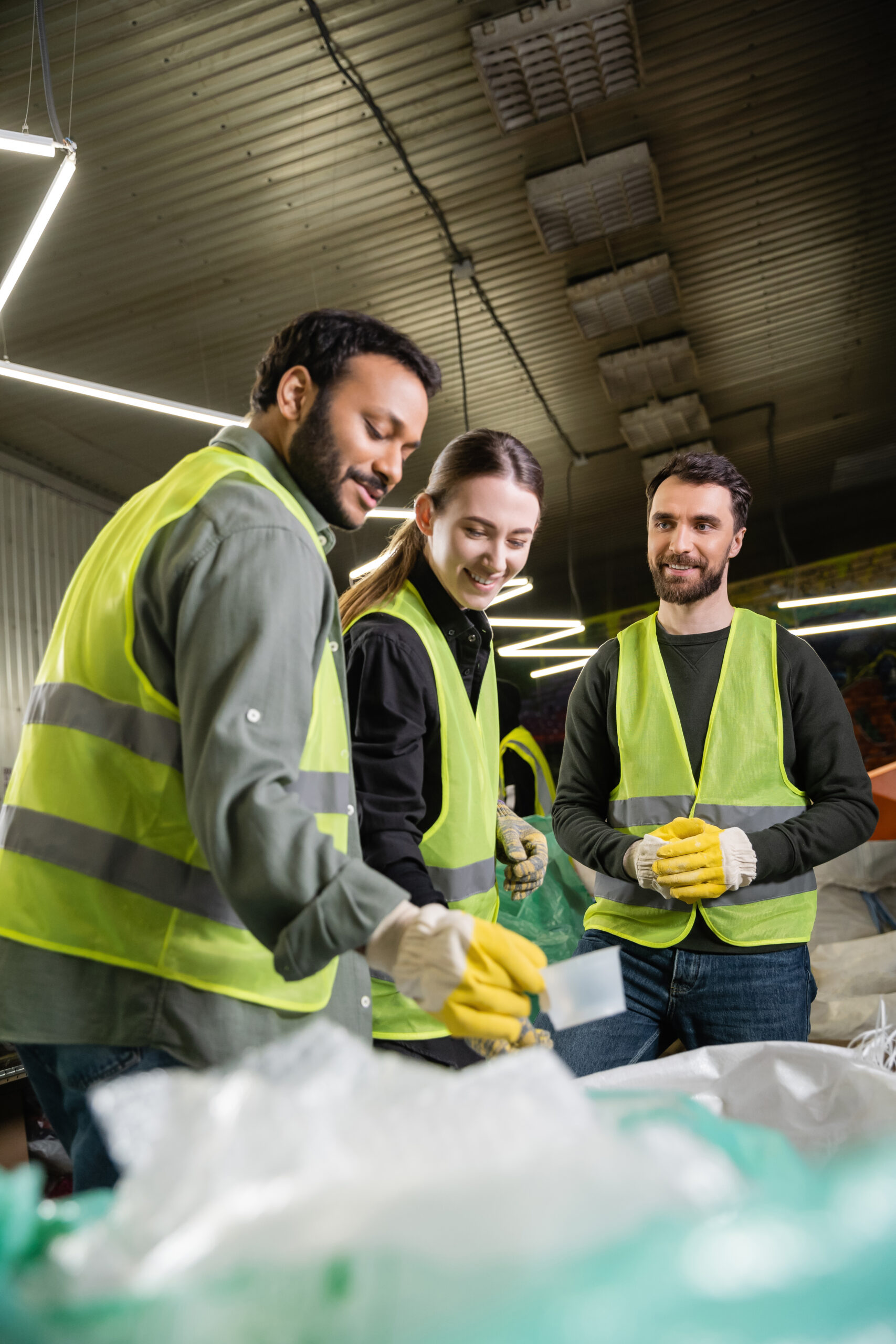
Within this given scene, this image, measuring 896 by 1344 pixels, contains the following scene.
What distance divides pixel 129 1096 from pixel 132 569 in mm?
644

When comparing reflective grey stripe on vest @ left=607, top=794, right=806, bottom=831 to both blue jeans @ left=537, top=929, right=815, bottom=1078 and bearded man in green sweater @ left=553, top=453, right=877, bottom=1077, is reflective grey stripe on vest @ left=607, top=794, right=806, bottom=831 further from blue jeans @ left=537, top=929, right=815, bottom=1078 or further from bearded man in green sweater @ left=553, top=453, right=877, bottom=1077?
blue jeans @ left=537, top=929, right=815, bottom=1078

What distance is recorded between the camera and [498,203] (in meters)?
6.03

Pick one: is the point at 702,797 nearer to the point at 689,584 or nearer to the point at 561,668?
the point at 689,584

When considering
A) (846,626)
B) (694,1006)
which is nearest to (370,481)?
(694,1006)

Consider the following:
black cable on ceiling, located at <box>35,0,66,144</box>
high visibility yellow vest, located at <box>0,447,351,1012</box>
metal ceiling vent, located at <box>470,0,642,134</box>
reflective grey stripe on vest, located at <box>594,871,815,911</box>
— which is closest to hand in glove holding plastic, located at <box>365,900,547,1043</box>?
high visibility yellow vest, located at <box>0,447,351,1012</box>

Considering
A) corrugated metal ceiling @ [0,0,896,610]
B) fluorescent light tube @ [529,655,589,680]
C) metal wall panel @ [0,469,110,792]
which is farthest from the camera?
fluorescent light tube @ [529,655,589,680]

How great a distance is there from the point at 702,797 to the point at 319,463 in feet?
3.59

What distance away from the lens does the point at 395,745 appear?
1.43 m

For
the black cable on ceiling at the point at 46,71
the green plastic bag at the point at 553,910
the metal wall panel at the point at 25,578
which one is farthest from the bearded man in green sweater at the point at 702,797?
the metal wall panel at the point at 25,578

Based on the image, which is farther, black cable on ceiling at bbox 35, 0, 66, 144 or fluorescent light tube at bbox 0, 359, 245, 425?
fluorescent light tube at bbox 0, 359, 245, 425

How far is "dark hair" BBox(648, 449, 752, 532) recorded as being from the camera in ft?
7.01

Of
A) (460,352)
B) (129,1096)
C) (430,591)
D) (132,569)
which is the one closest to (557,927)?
(430,591)

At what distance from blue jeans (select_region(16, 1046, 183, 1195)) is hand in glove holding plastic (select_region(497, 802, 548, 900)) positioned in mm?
1029

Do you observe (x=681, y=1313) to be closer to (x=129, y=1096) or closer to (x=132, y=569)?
(x=129, y=1096)
